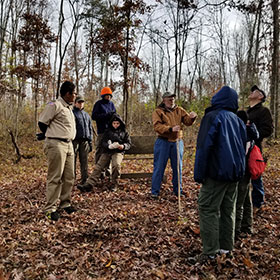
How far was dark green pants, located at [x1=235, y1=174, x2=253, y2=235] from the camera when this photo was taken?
12.7 feet

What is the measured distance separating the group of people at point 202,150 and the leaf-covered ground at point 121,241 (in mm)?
259

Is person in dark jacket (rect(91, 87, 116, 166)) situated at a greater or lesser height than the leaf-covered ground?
greater

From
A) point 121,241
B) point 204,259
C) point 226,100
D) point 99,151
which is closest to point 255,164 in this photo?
point 226,100

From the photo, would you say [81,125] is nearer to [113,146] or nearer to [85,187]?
[113,146]

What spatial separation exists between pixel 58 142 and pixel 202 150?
2769mm

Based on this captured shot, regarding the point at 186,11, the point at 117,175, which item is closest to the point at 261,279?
the point at 117,175

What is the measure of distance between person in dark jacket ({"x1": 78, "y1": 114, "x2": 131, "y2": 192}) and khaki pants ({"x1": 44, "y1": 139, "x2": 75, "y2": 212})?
1.37 metres

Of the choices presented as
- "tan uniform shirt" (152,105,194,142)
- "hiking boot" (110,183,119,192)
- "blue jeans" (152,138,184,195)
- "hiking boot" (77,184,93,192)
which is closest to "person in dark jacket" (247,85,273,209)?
"tan uniform shirt" (152,105,194,142)

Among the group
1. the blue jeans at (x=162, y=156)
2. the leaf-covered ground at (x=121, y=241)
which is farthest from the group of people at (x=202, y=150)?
the leaf-covered ground at (x=121, y=241)

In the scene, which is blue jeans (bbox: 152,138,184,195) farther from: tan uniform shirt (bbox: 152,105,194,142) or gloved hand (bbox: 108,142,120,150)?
gloved hand (bbox: 108,142,120,150)

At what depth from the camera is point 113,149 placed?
6641 millimetres

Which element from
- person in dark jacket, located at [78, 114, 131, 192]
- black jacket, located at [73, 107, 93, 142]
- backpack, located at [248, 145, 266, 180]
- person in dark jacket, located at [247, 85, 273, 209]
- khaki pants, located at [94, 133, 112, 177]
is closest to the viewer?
backpack, located at [248, 145, 266, 180]

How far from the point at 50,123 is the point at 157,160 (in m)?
2.38

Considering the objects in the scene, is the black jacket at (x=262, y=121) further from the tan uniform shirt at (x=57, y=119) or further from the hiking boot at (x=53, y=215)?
the hiking boot at (x=53, y=215)
